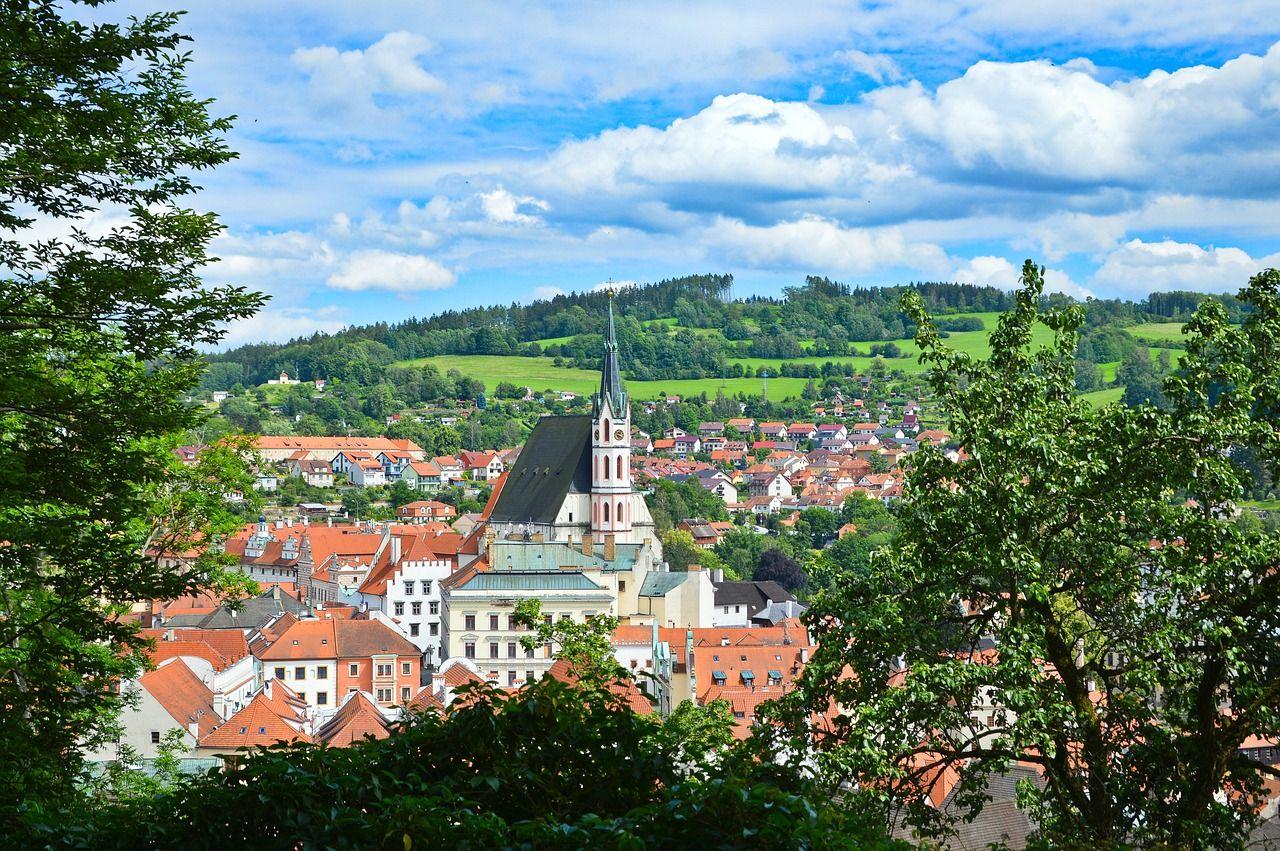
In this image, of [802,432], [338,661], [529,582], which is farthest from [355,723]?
[802,432]

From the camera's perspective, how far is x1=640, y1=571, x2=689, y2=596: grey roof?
62.5 metres

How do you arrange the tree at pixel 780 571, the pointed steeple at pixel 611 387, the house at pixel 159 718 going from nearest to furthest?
the house at pixel 159 718
the pointed steeple at pixel 611 387
the tree at pixel 780 571

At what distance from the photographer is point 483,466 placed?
148 m

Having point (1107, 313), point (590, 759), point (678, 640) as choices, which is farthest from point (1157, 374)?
point (590, 759)

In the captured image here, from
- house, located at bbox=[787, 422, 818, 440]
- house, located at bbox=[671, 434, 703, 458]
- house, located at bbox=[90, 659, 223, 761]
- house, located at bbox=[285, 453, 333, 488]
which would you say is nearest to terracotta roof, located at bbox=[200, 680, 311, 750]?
house, located at bbox=[90, 659, 223, 761]

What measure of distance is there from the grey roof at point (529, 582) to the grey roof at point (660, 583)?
686cm

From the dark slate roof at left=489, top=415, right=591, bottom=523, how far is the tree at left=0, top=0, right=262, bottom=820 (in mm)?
59833

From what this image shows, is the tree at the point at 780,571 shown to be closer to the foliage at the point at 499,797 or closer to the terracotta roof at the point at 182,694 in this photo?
→ the terracotta roof at the point at 182,694

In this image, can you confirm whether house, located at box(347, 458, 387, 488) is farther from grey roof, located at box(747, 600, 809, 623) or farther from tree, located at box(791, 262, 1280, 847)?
tree, located at box(791, 262, 1280, 847)

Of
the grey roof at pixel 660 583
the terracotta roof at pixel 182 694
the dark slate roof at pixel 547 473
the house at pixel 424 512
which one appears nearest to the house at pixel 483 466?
the house at pixel 424 512

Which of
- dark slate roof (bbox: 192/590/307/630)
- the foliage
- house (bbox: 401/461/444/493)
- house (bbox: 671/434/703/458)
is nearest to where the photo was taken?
the foliage

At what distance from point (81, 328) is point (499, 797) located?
656 cm

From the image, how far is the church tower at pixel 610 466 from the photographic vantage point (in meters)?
71.2

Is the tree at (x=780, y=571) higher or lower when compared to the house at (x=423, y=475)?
lower
